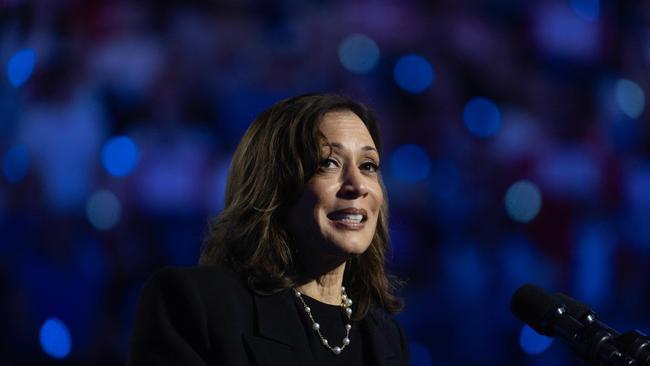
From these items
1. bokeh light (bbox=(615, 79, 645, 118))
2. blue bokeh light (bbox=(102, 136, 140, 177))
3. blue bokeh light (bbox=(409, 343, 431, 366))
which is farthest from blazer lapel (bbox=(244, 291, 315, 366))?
bokeh light (bbox=(615, 79, 645, 118))

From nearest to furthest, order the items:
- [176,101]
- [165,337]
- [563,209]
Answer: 1. [165,337]
2. [176,101]
3. [563,209]

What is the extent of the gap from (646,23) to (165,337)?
9.61ft

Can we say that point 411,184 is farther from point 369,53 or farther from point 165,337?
point 165,337

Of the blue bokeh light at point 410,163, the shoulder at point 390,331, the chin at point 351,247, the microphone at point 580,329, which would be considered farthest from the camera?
the blue bokeh light at point 410,163

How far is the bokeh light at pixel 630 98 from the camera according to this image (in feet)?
12.7

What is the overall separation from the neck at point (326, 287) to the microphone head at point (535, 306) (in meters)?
0.51

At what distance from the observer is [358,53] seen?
3.73m

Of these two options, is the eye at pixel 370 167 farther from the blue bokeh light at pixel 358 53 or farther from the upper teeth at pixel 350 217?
the blue bokeh light at pixel 358 53

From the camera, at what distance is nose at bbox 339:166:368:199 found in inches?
80.5

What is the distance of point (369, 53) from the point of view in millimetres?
3742

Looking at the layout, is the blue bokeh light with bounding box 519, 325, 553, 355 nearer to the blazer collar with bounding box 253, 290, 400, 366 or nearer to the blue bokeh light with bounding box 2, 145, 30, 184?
the blazer collar with bounding box 253, 290, 400, 366

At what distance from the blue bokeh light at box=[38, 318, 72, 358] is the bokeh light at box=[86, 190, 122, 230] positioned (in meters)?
0.40

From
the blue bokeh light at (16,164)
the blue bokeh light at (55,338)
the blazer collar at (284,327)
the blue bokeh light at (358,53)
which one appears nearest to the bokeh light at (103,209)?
the blue bokeh light at (16,164)

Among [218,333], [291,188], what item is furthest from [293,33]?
[218,333]
